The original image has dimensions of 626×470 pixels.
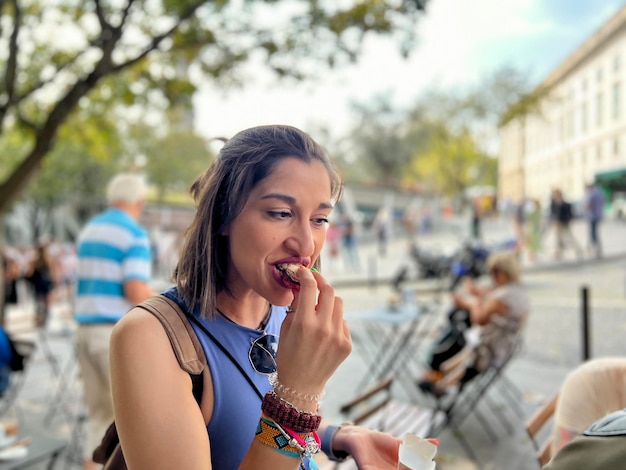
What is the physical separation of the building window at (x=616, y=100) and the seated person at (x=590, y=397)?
47.5 m

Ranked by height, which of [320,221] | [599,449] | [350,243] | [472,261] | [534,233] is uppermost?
[320,221]

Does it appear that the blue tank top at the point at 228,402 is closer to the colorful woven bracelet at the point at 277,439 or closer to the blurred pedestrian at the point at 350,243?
the colorful woven bracelet at the point at 277,439

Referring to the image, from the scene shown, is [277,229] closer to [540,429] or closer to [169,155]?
[540,429]

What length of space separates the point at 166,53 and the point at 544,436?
723 cm

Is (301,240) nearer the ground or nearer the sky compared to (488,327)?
nearer the sky

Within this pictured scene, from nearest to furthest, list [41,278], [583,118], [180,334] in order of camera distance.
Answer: [180,334]
[41,278]
[583,118]

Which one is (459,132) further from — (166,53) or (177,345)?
(177,345)

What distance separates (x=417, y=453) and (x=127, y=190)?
9.79 feet

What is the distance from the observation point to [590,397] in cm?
212

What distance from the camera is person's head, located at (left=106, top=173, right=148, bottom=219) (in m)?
3.59

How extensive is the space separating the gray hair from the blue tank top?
8.53 ft

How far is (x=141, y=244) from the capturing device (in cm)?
347

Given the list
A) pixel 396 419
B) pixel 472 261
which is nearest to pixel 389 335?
pixel 396 419

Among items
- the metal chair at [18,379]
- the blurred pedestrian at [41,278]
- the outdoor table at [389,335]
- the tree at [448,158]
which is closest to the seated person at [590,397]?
the outdoor table at [389,335]
